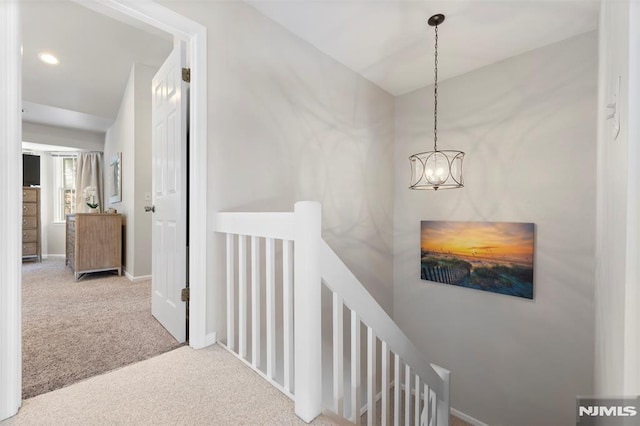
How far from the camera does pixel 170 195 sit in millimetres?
1988

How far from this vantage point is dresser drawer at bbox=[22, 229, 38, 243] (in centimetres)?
521

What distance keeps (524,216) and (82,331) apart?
12.4 ft

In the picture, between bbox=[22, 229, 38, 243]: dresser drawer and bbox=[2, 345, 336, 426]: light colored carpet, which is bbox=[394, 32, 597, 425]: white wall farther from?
bbox=[22, 229, 38, 243]: dresser drawer

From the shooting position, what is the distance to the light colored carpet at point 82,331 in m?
1.59

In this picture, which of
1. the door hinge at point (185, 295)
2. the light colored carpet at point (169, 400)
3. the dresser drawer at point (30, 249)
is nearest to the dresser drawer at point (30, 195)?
the dresser drawer at point (30, 249)

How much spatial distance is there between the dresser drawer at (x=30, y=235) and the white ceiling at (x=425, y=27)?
613cm

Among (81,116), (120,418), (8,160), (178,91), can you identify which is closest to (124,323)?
(120,418)

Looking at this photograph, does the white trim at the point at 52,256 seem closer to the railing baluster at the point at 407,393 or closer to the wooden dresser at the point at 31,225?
the wooden dresser at the point at 31,225

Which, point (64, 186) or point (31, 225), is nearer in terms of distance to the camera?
point (31, 225)

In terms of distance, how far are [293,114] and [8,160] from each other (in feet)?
5.49

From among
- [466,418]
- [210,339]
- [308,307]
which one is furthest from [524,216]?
[210,339]

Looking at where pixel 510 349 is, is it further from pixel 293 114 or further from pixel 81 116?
pixel 81 116

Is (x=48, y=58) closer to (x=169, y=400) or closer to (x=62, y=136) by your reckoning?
(x=62, y=136)

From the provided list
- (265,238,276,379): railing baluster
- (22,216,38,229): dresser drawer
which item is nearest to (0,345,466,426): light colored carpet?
(265,238,276,379): railing baluster
